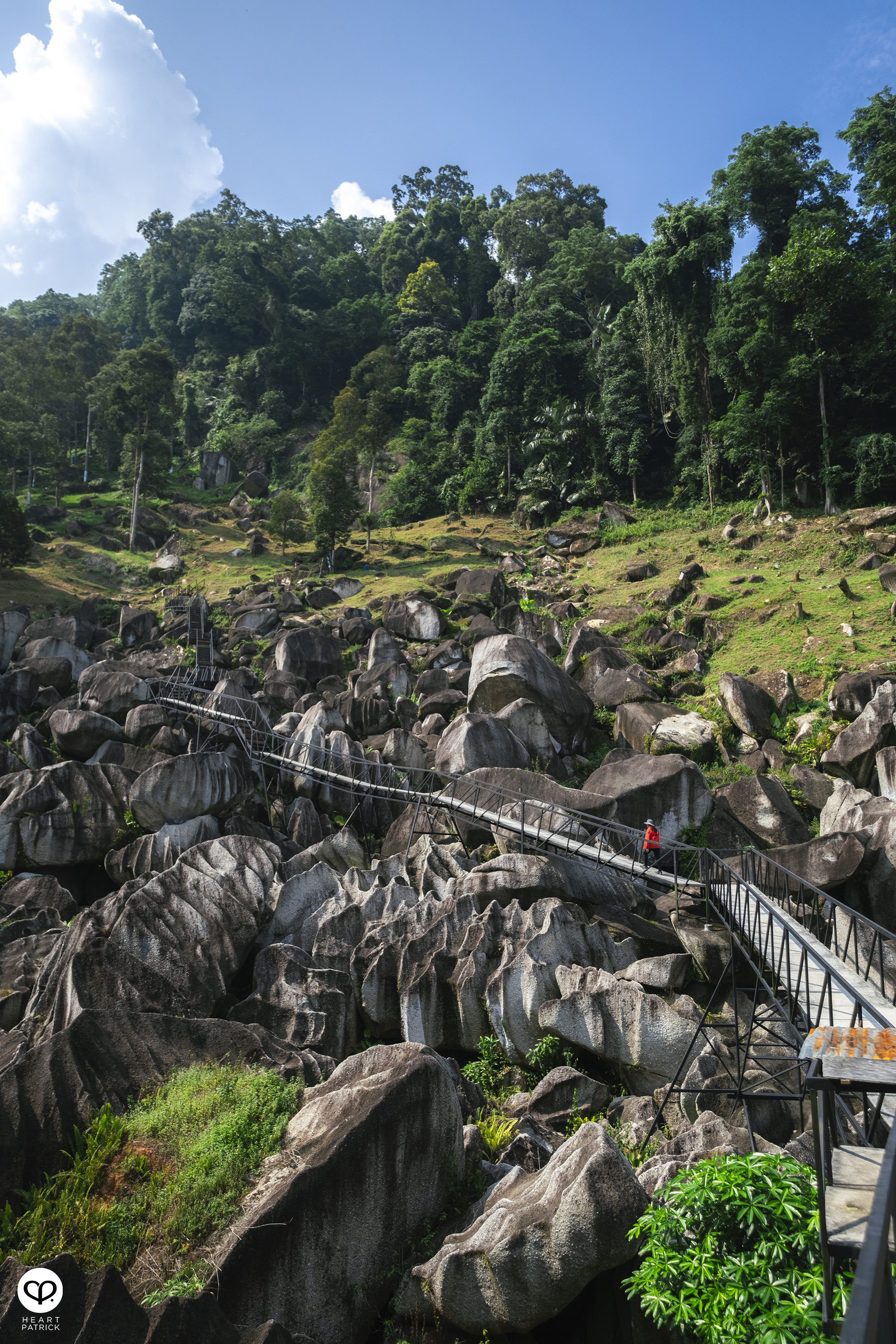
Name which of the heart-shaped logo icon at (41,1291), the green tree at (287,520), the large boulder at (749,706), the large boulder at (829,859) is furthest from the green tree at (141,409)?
the heart-shaped logo icon at (41,1291)

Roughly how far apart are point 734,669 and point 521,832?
12219 millimetres

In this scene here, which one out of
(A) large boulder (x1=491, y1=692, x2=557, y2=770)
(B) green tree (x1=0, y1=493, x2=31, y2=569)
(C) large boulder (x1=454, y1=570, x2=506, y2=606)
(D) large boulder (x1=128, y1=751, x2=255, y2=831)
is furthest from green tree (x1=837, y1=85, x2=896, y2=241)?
(B) green tree (x1=0, y1=493, x2=31, y2=569)

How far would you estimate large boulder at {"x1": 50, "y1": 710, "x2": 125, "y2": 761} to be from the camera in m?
21.8

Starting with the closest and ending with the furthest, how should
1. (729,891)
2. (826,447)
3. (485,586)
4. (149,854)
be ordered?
(729,891), (149,854), (826,447), (485,586)

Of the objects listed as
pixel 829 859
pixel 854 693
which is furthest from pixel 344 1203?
pixel 854 693

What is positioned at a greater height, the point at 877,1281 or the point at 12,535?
the point at 12,535

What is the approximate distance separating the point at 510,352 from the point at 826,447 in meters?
21.4

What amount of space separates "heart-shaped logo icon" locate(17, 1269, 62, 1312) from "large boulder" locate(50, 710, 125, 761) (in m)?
18.4

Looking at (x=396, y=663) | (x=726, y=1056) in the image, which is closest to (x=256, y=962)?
(x=726, y=1056)

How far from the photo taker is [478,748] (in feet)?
64.5

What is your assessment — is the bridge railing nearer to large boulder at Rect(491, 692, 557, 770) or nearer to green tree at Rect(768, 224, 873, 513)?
large boulder at Rect(491, 692, 557, 770)

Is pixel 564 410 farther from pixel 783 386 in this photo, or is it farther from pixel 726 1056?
pixel 726 1056

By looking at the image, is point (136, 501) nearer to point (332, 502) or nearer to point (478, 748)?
point (332, 502)

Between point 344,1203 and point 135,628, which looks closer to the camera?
point 344,1203
